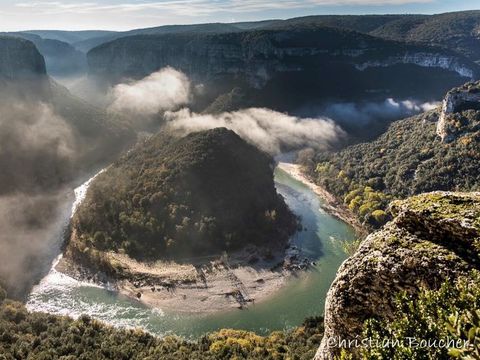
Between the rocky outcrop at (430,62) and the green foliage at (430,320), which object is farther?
the rocky outcrop at (430,62)

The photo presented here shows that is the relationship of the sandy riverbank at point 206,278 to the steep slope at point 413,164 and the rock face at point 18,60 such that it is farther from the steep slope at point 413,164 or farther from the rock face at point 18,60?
the rock face at point 18,60

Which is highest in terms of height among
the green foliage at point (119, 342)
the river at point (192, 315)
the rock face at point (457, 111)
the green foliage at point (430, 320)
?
the green foliage at point (430, 320)

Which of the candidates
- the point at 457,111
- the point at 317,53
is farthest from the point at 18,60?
the point at 457,111

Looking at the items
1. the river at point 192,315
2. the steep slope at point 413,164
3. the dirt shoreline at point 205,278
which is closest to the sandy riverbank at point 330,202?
the steep slope at point 413,164

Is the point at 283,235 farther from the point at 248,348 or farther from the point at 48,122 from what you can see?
the point at 48,122

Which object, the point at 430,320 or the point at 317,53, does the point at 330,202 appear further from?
the point at 317,53

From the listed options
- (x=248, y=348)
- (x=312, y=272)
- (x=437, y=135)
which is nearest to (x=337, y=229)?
(x=312, y=272)

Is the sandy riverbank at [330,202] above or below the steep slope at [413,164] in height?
below
